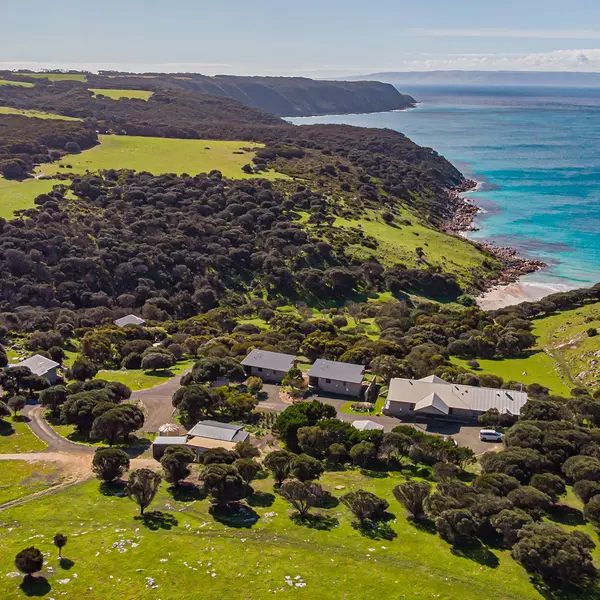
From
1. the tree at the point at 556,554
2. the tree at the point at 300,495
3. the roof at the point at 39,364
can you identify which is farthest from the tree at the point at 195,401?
the tree at the point at 556,554

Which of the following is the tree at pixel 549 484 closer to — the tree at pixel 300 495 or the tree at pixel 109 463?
the tree at pixel 300 495

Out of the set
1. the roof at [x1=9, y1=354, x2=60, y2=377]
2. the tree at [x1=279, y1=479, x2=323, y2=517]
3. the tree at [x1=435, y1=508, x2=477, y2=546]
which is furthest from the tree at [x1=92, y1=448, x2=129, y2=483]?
the roof at [x1=9, y1=354, x2=60, y2=377]

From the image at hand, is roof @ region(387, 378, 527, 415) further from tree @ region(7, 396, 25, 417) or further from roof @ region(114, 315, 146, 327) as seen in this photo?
roof @ region(114, 315, 146, 327)

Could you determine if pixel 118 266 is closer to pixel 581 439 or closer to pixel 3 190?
pixel 3 190

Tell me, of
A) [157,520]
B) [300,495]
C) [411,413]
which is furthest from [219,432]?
[411,413]

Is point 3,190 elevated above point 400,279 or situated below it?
above

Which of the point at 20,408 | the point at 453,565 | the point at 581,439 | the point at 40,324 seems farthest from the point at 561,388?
the point at 40,324
